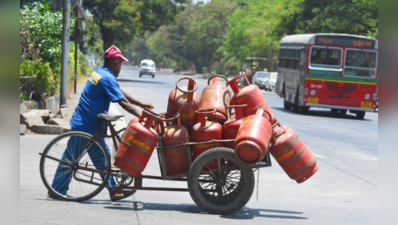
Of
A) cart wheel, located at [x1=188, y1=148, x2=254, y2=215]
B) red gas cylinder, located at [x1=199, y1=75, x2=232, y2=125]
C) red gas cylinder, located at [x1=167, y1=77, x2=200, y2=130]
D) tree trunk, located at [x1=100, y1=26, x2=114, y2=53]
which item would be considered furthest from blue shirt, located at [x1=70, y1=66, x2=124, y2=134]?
tree trunk, located at [x1=100, y1=26, x2=114, y2=53]

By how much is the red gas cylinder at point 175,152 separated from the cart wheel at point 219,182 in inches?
8.3

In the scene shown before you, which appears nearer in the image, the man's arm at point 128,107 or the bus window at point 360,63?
the man's arm at point 128,107

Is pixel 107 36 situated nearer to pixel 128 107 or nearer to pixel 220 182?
pixel 128 107

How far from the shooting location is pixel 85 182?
553 cm

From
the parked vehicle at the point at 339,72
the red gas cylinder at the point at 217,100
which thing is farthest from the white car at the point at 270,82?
the red gas cylinder at the point at 217,100

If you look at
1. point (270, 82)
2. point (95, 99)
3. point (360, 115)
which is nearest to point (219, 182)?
point (95, 99)

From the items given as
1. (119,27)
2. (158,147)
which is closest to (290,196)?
(158,147)

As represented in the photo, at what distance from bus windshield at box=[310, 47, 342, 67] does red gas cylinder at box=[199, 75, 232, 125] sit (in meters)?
14.0

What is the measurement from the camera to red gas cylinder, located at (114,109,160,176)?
521cm

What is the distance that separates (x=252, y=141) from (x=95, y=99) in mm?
1882

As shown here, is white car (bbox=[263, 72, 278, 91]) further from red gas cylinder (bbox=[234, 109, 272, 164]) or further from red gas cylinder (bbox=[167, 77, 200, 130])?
red gas cylinder (bbox=[234, 109, 272, 164])

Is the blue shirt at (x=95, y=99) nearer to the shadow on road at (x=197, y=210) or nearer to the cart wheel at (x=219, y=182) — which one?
the shadow on road at (x=197, y=210)

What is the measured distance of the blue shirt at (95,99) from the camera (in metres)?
5.57

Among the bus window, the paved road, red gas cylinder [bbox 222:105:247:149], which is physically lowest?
the paved road
